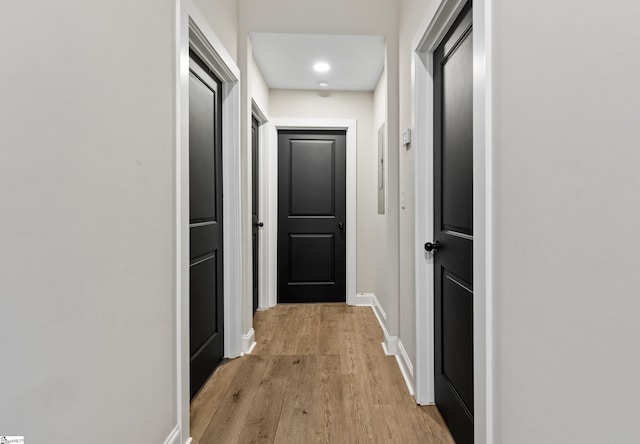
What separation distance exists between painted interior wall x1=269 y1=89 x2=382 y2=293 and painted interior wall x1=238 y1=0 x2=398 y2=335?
1242 millimetres

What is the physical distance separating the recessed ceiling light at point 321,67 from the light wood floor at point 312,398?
2.39 m

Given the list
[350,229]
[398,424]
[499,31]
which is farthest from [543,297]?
[350,229]

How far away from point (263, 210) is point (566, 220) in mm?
3128

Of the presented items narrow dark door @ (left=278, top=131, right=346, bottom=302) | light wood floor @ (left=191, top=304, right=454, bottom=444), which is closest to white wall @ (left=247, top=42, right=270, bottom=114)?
narrow dark door @ (left=278, top=131, right=346, bottom=302)

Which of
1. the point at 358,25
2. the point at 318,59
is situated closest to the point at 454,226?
the point at 358,25

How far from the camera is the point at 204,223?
6.73 ft

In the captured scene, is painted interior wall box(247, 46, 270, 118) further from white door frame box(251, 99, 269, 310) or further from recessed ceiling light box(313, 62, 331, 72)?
recessed ceiling light box(313, 62, 331, 72)

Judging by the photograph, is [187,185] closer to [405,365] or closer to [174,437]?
[174,437]

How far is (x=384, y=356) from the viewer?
253cm

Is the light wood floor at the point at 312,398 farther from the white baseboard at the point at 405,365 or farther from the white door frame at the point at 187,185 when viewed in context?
the white door frame at the point at 187,185

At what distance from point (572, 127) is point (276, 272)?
11.3ft

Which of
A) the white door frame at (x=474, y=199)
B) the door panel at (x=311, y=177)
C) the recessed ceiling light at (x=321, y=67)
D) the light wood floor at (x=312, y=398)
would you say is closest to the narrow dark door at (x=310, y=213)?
the door panel at (x=311, y=177)

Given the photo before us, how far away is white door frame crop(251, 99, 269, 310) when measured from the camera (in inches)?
143

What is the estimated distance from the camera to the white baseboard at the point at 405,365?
2033 mm
